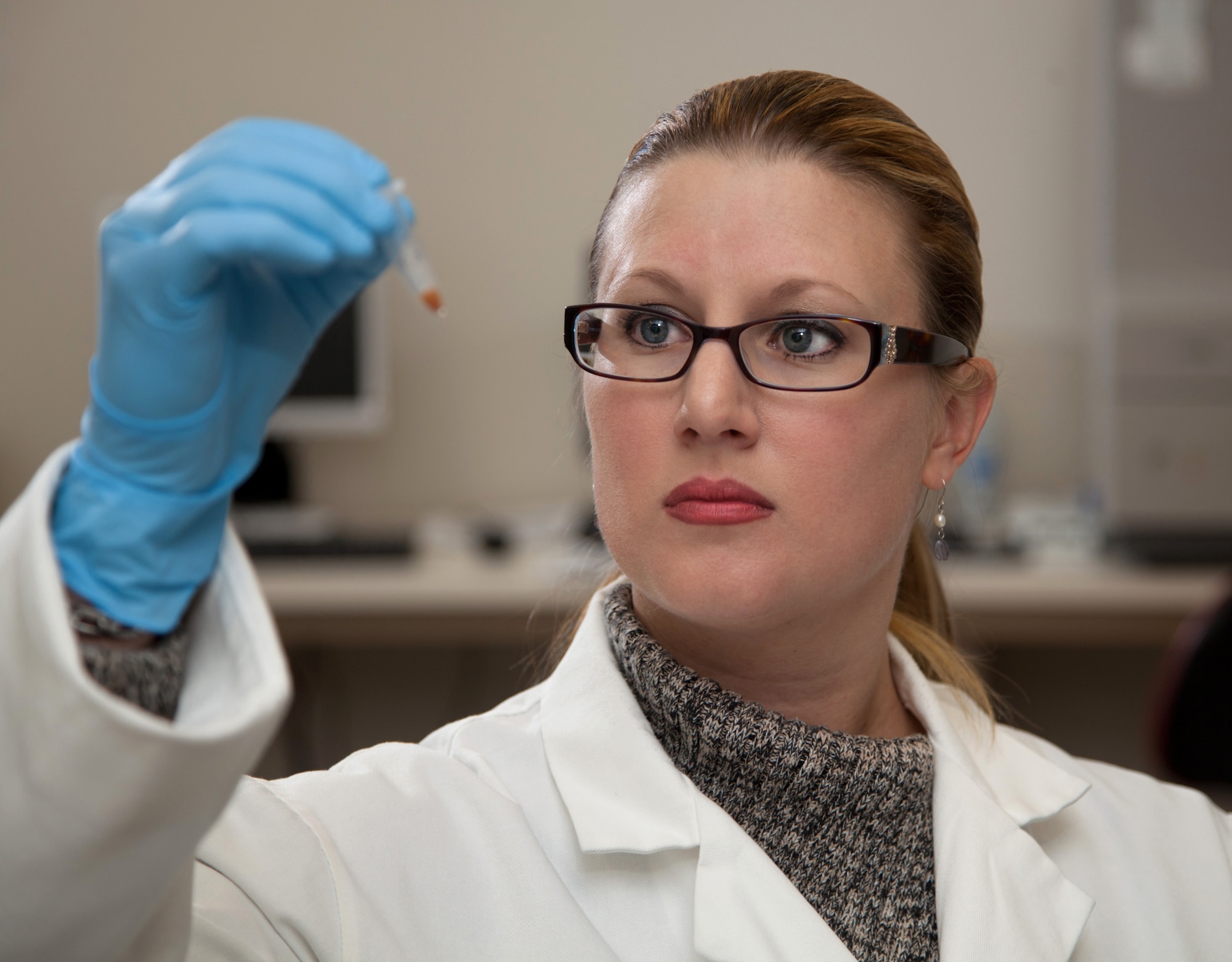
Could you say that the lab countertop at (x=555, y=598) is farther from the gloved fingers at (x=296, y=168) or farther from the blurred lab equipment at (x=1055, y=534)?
the gloved fingers at (x=296, y=168)

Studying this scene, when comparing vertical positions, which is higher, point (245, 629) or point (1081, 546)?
point (245, 629)

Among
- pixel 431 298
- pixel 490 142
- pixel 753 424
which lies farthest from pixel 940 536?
pixel 490 142

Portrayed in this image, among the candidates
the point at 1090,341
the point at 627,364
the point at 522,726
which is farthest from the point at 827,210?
the point at 1090,341

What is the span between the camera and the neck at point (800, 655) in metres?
0.98

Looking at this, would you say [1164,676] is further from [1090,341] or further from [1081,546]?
[1090,341]

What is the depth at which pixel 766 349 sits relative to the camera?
93cm

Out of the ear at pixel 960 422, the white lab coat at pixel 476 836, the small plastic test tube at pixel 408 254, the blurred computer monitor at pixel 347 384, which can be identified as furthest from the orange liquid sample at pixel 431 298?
the blurred computer monitor at pixel 347 384

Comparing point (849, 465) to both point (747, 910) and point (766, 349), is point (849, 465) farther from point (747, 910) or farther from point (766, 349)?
point (747, 910)

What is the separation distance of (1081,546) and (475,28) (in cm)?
191

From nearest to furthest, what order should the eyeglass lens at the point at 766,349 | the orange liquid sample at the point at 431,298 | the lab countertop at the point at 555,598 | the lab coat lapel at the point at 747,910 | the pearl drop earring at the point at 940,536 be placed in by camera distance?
the orange liquid sample at the point at 431,298, the lab coat lapel at the point at 747,910, the eyeglass lens at the point at 766,349, the pearl drop earring at the point at 940,536, the lab countertop at the point at 555,598

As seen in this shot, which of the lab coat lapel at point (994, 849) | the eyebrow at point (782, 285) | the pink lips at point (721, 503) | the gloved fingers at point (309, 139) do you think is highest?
the gloved fingers at point (309, 139)

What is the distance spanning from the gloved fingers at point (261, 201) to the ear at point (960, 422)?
638 millimetres

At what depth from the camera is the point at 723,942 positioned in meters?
0.82

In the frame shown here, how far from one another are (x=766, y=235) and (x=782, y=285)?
42 millimetres
